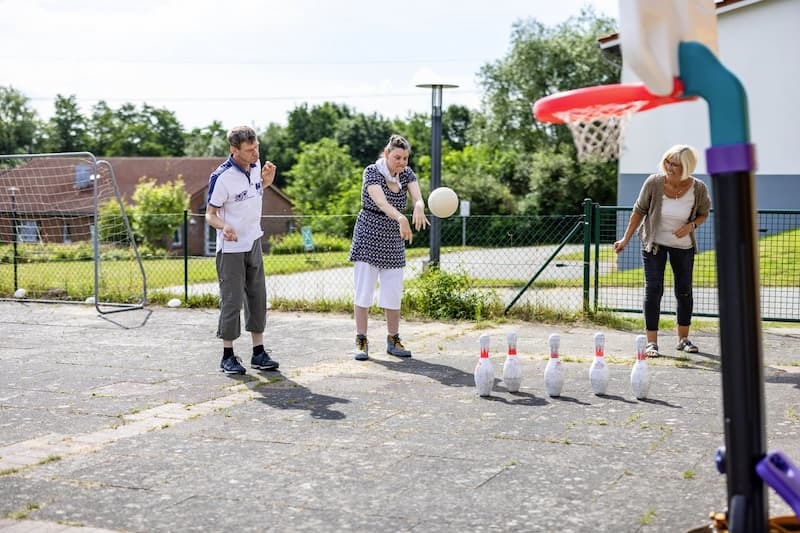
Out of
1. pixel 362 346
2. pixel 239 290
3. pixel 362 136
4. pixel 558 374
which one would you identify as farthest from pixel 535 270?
pixel 362 136

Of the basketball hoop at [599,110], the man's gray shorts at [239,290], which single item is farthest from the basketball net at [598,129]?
the man's gray shorts at [239,290]

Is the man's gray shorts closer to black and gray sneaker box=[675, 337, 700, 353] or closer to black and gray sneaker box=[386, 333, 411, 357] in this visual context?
black and gray sneaker box=[386, 333, 411, 357]

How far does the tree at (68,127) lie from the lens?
3317 inches

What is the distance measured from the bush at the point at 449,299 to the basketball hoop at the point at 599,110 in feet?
24.2

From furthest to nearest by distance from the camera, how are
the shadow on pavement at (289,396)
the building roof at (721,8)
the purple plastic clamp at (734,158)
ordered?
1. the building roof at (721,8)
2. the shadow on pavement at (289,396)
3. the purple plastic clamp at (734,158)

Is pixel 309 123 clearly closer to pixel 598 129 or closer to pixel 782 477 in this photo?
pixel 598 129

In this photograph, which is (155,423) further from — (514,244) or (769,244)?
(514,244)

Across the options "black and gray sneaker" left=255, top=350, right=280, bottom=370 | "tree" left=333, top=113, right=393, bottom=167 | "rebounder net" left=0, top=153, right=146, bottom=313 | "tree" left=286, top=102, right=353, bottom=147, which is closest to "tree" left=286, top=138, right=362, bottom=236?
"tree" left=333, top=113, right=393, bottom=167

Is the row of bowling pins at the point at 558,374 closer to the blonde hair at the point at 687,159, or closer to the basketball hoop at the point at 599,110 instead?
the blonde hair at the point at 687,159

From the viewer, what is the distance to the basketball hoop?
323 centimetres

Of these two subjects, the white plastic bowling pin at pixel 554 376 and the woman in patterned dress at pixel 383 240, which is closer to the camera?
the white plastic bowling pin at pixel 554 376

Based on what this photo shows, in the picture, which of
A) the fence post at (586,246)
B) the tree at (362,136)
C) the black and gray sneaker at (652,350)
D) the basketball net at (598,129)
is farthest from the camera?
the tree at (362,136)

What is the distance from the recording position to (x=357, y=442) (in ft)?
16.9

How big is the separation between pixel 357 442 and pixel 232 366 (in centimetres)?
247
